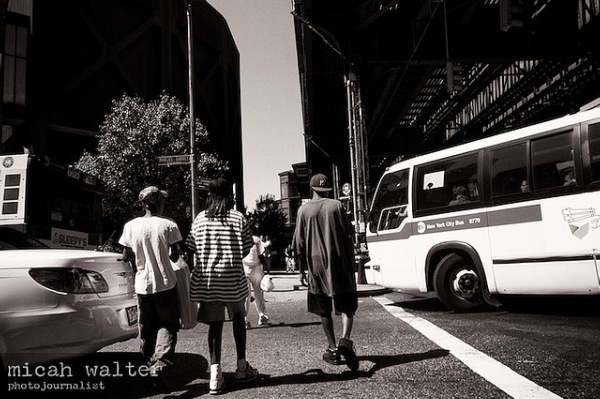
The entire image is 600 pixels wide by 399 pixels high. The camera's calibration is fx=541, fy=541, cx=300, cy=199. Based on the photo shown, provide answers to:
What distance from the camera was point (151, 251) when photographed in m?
4.30

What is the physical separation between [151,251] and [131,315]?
0.84 meters

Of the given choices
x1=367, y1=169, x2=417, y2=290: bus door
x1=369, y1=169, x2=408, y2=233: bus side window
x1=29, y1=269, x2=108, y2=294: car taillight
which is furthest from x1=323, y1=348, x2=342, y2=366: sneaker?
x1=369, y1=169, x2=408, y2=233: bus side window

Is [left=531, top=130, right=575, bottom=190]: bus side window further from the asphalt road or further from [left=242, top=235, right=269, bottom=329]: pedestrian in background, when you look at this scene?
[left=242, top=235, right=269, bottom=329]: pedestrian in background

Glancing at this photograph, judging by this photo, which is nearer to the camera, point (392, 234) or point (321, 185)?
point (321, 185)

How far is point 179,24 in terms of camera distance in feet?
150

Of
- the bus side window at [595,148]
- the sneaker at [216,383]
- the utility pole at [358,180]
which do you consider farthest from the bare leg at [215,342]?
the utility pole at [358,180]

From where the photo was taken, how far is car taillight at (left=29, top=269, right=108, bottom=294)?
4117 millimetres

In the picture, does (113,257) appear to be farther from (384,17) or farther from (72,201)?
(384,17)

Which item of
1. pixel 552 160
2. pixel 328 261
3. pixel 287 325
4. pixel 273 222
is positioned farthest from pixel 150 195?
pixel 273 222

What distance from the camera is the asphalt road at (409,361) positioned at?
3.99 metres

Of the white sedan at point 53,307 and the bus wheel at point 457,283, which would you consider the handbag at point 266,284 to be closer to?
the bus wheel at point 457,283

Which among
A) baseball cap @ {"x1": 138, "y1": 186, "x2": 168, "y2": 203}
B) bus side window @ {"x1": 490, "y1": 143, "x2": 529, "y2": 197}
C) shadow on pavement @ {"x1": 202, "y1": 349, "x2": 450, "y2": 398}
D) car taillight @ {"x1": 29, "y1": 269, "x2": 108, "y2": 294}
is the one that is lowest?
shadow on pavement @ {"x1": 202, "y1": 349, "x2": 450, "y2": 398}

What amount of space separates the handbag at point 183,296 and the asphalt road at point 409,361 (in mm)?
532

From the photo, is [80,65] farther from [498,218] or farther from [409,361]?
[409,361]
